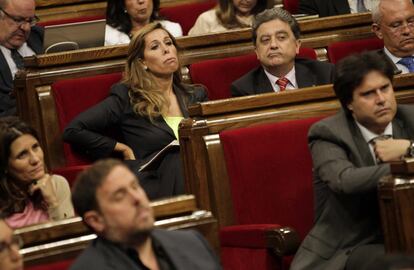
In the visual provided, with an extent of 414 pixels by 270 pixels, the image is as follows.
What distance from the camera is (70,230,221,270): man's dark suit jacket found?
1031 mm

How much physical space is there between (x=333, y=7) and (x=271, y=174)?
→ 0.97 metres

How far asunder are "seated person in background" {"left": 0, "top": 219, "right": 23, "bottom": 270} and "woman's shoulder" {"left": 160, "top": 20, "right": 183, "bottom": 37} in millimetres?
1287

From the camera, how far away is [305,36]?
2033 mm

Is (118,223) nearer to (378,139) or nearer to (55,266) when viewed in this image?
(55,266)

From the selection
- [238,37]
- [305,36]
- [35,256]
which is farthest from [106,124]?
[35,256]

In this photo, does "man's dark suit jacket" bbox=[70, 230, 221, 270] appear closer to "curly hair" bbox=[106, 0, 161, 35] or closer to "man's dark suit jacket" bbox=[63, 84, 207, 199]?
"man's dark suit jacket" bbox=[63, 84, 207, 199]

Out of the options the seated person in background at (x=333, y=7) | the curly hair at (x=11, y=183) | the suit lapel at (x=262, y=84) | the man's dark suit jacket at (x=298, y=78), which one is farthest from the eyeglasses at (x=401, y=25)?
the curly hair at (x=11, y=183)

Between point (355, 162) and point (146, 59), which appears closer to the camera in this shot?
point (355, 162)

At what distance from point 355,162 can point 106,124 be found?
553 mm

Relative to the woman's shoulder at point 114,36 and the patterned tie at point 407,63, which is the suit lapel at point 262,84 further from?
the woman's shoulder at point 114,36

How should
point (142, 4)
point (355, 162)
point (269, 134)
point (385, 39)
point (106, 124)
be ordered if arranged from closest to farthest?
point (355, 162), point (269, 134), point (106, 124), point (385, 39), point (142, 4)

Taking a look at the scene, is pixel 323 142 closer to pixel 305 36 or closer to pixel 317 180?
pixel 317 180

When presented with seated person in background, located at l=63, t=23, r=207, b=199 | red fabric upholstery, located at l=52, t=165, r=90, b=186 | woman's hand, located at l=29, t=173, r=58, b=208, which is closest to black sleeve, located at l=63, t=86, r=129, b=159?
seated person in background, located at l=63, t=23, r=207, b=199

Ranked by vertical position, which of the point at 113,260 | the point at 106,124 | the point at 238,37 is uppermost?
the point at 238,37
